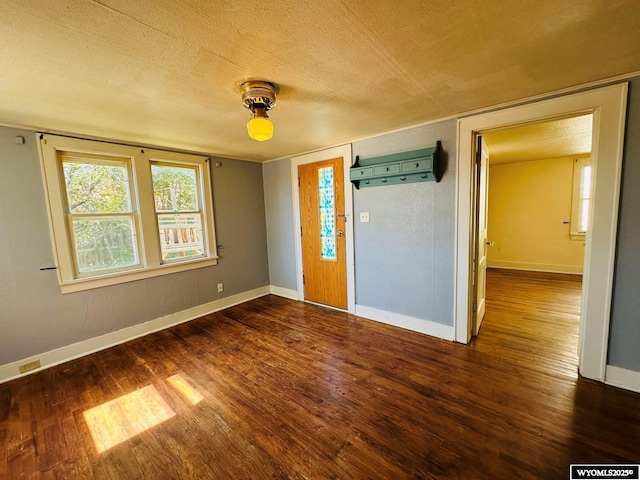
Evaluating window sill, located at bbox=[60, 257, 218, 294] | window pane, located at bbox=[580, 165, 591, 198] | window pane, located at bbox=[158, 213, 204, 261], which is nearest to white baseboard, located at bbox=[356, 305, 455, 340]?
window sill, located at bbox=[60, 257, 218, 294]

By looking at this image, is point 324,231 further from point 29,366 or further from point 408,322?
point 29,366

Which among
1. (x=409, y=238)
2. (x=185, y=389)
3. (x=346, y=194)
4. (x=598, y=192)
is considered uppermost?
(x=346, y=194)

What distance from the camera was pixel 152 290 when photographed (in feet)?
10.4

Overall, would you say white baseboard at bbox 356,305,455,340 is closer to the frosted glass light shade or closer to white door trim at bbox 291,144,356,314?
white door trim at bbox 291,144,356,314

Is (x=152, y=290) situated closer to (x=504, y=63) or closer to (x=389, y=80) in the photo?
(x=389, y=80)

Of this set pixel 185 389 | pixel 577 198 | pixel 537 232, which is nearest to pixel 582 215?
pixel 577 198

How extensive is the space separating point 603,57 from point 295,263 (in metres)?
3.57

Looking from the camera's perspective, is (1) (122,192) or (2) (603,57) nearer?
(2) (603,57)

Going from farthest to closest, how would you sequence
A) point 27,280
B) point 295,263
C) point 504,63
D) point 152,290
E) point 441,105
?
point 295,263 → point 152,290 → point 27,280 → point 441,105 → point 504,63

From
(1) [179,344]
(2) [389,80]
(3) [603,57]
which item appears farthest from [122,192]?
(3) [603,57]

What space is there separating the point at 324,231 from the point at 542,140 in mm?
3266

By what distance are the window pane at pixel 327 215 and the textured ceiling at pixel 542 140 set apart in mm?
1802

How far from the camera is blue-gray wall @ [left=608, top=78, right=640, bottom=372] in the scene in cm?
176

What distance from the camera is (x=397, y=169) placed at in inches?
109
